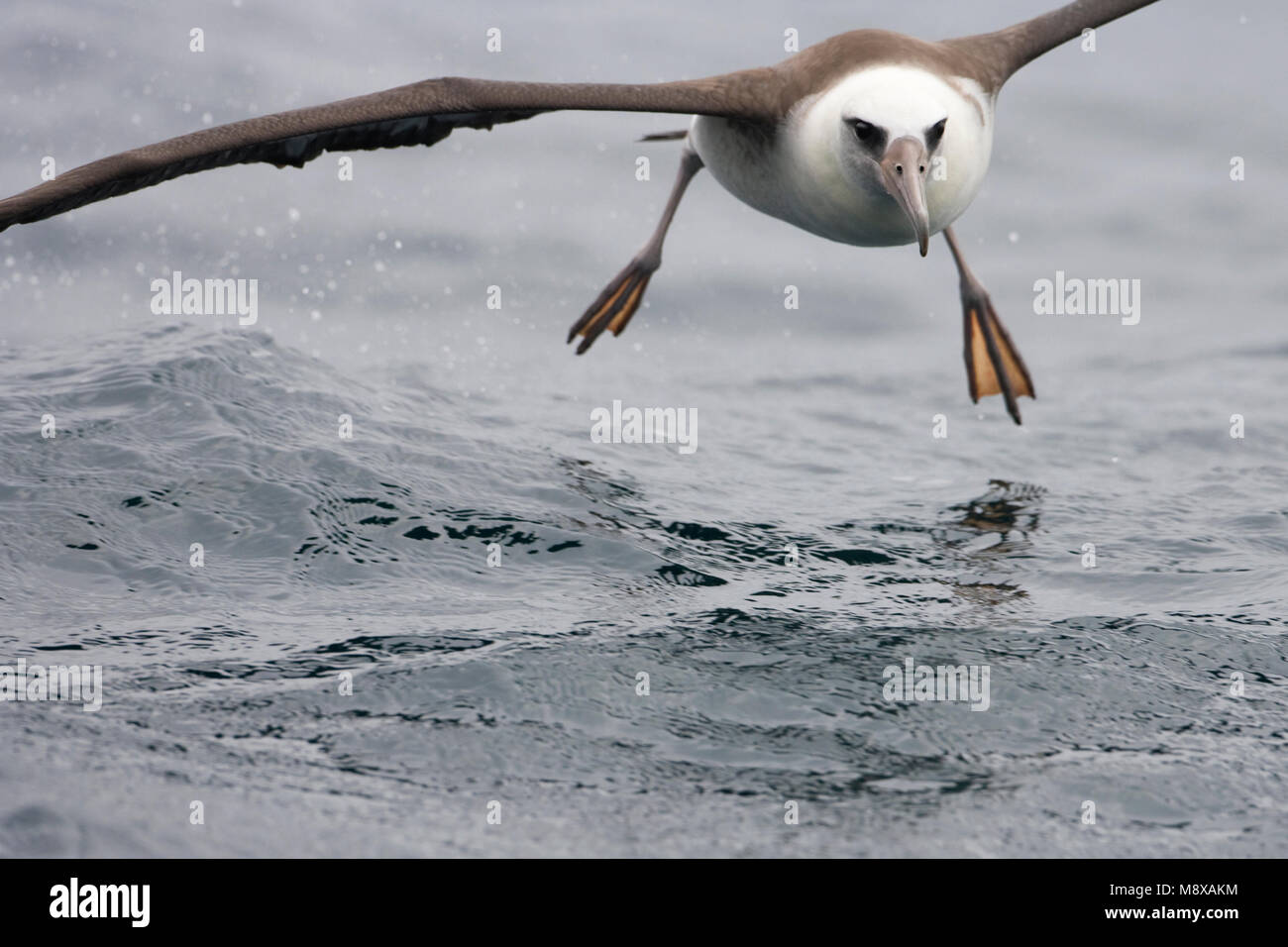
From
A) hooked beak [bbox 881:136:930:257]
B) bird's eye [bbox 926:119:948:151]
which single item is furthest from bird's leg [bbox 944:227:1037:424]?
hooked beak [bbox 881:136:930:257]

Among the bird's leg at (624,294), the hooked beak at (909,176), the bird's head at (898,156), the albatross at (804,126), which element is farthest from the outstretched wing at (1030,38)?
the bird's leg at (624,294)

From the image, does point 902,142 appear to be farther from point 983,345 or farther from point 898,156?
point 983,345

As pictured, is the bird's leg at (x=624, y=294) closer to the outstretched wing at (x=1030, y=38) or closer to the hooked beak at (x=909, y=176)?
the outstretched wing at (x=1030, y=38)

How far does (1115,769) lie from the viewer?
5117mm

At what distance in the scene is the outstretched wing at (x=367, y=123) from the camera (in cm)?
678

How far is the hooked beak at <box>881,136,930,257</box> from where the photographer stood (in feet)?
21.2

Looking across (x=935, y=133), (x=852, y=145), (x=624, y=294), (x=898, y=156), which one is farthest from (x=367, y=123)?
(x=624, y=294)

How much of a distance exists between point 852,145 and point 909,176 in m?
0.66

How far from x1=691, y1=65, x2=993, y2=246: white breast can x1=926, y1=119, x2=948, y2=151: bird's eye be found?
0.03 m

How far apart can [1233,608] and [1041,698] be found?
5.88 feet

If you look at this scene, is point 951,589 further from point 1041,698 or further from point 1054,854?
point 1054,854

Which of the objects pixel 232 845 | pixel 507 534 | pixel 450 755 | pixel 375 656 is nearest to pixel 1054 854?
pixel 450 755

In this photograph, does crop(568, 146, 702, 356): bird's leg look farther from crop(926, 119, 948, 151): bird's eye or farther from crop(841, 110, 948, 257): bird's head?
crop(926, 119, 948, 151): bird's eye

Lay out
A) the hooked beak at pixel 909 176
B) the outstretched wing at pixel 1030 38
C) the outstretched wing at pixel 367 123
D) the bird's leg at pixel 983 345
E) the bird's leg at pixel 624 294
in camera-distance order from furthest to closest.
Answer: the bird's leg at pixel 624 294 → the bird's leg at pixel 983 345 → the outstretched wing at pixel 1030 38 → the outstretched wing at pixel 367 123 → the hooked beak at pixel 909 176
